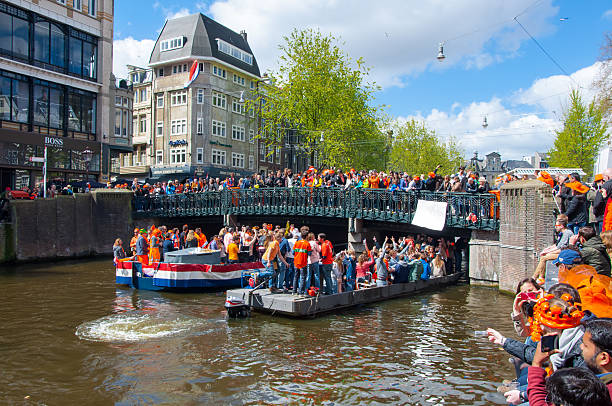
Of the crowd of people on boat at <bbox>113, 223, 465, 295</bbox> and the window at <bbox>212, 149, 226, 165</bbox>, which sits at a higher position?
the window at <bbox>212, 149, 226, 165</bbox>

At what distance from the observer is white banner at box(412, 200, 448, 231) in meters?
21.1

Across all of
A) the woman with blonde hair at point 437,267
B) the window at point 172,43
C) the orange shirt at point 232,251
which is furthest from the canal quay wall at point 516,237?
the window at point 172,43

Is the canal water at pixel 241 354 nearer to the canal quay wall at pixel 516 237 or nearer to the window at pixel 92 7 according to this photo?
the canal quay wall at pixel 516 237

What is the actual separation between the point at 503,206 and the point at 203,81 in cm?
3632

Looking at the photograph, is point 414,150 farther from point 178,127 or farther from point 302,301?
point 302,301

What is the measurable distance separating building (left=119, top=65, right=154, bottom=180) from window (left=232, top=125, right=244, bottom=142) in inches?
332

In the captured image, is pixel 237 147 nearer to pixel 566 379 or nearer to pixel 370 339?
pixel 370 339

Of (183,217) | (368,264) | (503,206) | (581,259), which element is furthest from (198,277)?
(183,217)

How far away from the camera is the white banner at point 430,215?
21.1m

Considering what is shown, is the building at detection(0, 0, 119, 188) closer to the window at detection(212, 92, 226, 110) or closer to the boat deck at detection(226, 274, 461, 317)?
the window at detection(212, 92, 226, 110)

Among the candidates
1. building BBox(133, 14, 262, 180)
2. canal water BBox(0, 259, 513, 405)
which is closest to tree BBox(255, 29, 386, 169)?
building BBox(133, 14, 262, 180)

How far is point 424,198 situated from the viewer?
22.2 m

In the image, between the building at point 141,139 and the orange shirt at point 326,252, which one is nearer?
the orange shirt at point 326,252

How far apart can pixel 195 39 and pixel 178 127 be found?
29.0 feet
